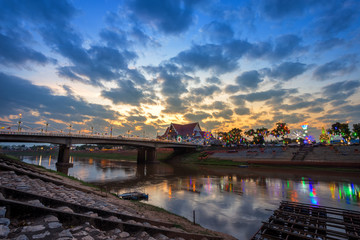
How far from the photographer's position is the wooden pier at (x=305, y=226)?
976 cm

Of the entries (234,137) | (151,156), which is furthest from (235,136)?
(151,156)

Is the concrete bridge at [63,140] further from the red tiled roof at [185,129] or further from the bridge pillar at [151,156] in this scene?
the red tiled roof at [185,129]

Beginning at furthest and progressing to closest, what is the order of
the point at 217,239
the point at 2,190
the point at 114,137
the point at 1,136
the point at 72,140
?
the point at 114,137
the point at 72,140
the point at 1,136
the point at 217,239
the point at 2,190

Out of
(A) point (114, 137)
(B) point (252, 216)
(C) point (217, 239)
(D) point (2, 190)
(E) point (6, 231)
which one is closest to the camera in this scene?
(E) point (6, 231)

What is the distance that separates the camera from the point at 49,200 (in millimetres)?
7051

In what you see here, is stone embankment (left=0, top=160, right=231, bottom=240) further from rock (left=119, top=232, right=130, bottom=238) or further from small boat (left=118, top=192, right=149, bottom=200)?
small boat (left=118, top=192, right=149, bottom=200)

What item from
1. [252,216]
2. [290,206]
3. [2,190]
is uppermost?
[2,190]

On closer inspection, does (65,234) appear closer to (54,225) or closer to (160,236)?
(54,225)

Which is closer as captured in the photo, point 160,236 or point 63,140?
point 160,236

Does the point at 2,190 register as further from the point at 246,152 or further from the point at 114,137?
the point at 246,152

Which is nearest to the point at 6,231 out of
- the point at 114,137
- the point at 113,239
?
the point at 113,239

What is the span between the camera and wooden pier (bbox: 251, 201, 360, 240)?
9.76m

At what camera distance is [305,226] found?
1053cm

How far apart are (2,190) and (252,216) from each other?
645 inches
